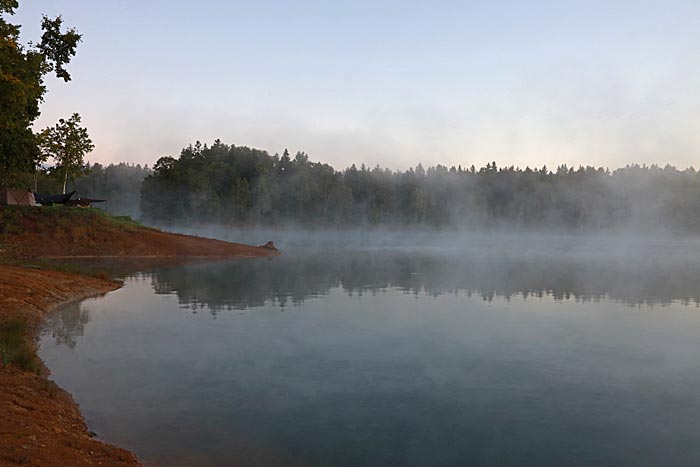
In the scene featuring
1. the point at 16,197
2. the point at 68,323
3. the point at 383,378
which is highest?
the point at 16,197

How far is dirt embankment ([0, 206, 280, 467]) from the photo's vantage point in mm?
8141

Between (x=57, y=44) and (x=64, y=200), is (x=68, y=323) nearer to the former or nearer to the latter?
(x=57, y=44)

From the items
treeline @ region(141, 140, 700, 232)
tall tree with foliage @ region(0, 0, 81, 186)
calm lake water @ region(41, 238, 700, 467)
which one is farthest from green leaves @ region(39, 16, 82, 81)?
treeline @ region(141, 140, 700, 232)

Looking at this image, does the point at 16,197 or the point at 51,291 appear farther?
the point at 16,197

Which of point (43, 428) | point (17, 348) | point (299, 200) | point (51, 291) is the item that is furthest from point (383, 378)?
point (299, 200)

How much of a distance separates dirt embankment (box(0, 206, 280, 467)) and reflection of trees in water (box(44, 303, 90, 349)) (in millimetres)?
508

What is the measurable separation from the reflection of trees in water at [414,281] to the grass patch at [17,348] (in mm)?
9286

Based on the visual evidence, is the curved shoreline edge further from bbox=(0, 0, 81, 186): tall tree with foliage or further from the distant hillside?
the distant hillside

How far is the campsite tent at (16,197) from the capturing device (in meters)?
57.7

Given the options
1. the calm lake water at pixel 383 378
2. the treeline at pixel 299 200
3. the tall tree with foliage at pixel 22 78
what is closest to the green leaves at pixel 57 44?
the tall tree with foliage at pixel 22 78

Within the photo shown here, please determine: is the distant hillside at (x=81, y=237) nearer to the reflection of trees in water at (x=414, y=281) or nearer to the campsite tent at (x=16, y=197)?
the reflection of trees in water at (x=414, y=281)

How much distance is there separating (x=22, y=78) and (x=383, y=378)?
2787cm

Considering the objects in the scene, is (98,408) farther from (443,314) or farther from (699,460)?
(443,314)

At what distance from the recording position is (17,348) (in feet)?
45.4
